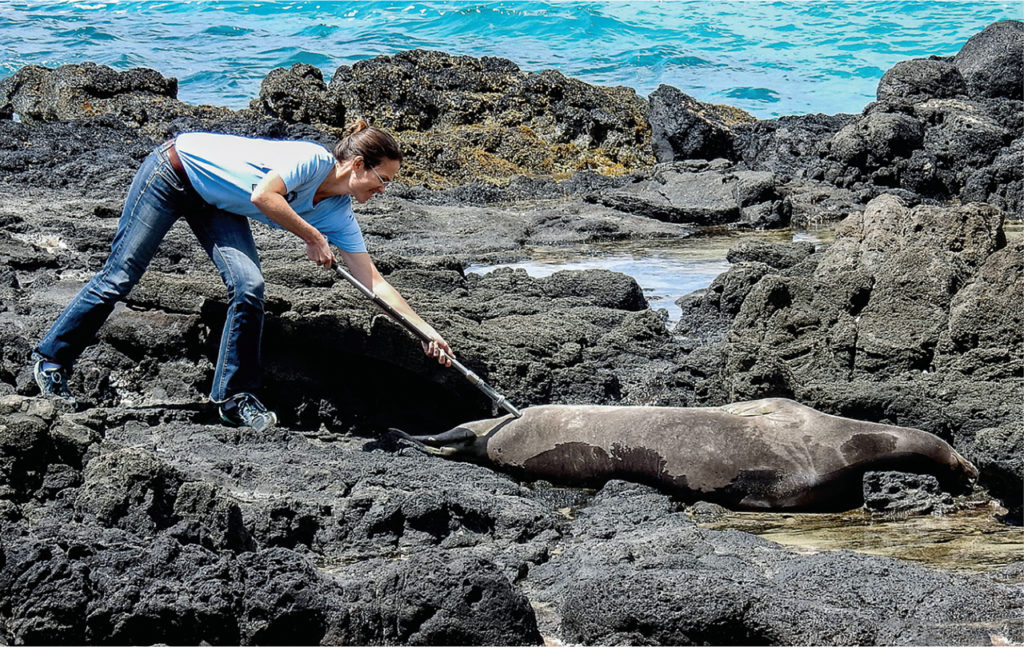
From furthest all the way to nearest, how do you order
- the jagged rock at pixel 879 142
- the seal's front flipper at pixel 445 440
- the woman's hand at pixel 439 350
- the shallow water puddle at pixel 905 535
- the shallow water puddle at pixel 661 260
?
the jagged rock at pixel 879 142, the shallow water puddle at pixel 661 260, the seal's front flipper at pixel 445 440, the woman's hand at pixel 439 350, the shallow water puddle at pixel 905 535

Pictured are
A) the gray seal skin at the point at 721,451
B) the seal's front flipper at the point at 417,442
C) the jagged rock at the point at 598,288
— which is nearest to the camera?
the gray seal skin at the point at 721,451

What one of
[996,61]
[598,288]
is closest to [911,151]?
[996,61]

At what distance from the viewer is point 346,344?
6.68 metres

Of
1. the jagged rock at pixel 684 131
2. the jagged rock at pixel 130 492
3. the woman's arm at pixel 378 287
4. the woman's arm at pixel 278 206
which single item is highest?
the woman's arm at pixel 278 206

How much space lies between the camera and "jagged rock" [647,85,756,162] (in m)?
22.9

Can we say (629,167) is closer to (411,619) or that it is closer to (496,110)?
(496,110)

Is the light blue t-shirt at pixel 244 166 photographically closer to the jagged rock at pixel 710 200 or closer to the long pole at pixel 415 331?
the long pole at pixel 415 331

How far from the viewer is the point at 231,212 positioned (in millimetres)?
5855

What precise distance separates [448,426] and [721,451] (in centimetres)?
179

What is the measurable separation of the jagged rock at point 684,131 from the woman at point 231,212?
1772cm

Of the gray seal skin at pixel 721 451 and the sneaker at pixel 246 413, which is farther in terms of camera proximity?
the sneaker at pixel 246 413

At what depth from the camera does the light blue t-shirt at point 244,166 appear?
5.56 meters

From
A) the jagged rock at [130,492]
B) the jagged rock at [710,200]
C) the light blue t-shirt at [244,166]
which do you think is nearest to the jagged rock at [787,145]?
the jagged rock at [710,200]

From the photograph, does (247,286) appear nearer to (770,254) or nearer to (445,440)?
(445,440)
